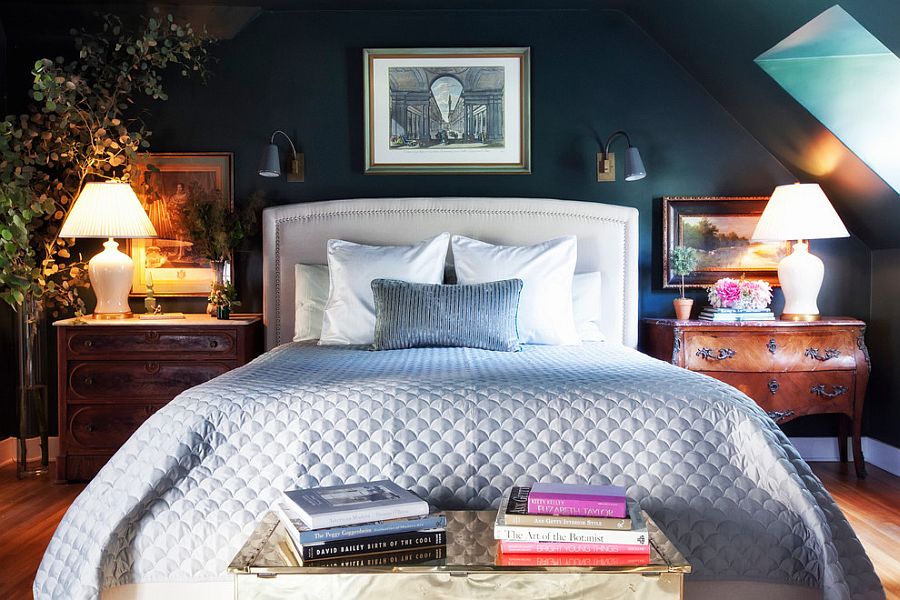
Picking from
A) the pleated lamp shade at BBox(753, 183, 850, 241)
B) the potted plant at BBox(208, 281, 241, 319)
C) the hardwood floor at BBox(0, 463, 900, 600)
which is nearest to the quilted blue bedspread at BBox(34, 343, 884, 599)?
the hardwood floor at BBox(0, 463, 900, 600)

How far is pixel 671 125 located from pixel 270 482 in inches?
121

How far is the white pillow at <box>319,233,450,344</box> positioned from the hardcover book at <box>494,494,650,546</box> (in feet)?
5.75

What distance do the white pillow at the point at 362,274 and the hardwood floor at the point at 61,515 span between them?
131 centimetres

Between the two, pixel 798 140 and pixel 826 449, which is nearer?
pixel 798 140

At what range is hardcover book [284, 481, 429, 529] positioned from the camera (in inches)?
60.1

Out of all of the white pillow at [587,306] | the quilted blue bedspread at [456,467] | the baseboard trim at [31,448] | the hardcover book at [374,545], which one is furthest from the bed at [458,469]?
the baseboard trim at [31,448]

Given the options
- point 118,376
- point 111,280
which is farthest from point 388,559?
point 111,280

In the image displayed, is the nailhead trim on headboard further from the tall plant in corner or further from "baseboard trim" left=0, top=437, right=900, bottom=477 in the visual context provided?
"baseboard trim" left=0, top=437, right=900, bottom=477

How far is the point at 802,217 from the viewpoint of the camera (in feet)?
11.9

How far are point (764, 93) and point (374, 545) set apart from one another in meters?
3.08

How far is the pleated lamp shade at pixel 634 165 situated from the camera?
3887 mm

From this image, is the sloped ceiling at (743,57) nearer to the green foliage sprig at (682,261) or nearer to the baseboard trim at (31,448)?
the green foliage sprig at (682,261)

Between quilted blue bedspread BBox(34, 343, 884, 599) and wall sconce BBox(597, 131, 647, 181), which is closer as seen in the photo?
quilted blue bedspread BBox(34, 343, 884, 599)

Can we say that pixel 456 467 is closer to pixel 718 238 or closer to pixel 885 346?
pixel 718 238
